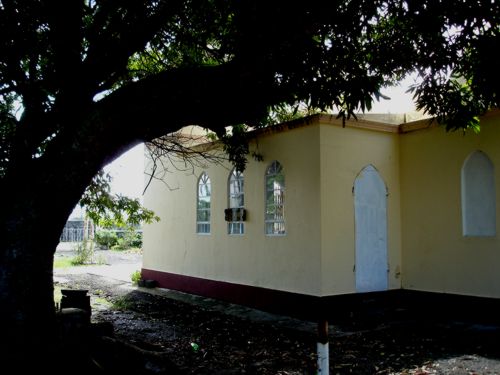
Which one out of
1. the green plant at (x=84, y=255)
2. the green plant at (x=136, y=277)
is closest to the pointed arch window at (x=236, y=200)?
the green plant at (x=136, y=277)

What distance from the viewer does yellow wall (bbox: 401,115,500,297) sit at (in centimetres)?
889

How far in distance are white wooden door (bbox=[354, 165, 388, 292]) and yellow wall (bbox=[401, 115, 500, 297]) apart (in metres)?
0.52

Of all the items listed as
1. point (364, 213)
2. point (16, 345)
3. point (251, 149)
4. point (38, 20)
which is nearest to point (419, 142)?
point (364, 213)

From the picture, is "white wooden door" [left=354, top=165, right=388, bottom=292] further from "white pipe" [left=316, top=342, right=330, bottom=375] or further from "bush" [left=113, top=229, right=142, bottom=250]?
"bush" [left=113, top=229, right=142, bottom=250]

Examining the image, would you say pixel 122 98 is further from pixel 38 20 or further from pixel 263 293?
pixel 263 293

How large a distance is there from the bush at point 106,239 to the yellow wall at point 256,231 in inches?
677

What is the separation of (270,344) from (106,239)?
80.9 feet

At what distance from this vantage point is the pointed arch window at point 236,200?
36.6ft

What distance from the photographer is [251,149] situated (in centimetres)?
1095

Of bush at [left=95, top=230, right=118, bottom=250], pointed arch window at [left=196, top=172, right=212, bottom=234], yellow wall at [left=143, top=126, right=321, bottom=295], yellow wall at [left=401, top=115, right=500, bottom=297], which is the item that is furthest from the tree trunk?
bush at [left=95, top=230, right=118, bottom=250]

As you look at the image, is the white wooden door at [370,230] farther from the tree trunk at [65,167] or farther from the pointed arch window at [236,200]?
the tree trunk at [65,167]

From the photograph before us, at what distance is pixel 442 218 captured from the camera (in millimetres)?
9625

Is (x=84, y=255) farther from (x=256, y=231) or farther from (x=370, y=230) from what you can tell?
(x=370, y=230)

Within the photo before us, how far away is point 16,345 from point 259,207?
20.6 feet
